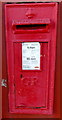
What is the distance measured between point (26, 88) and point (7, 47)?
23.3 inches

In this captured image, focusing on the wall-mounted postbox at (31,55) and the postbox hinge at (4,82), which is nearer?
the wall-mounted postbox at (31,55)

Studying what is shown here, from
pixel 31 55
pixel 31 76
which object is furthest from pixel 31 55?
pixel 31 76

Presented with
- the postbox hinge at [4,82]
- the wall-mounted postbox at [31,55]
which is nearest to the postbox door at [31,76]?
the wall-mounted postbox at [31,55]

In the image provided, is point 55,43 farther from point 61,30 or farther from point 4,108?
point 4,108

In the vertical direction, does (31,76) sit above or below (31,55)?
below

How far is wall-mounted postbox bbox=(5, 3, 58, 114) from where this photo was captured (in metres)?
1.95

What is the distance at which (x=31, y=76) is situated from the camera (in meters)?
2.06

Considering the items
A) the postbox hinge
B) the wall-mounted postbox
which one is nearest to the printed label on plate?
the wall-mounted postbox

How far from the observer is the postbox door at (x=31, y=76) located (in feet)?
6.61

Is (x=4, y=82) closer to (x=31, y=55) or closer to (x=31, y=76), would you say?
(x=31, y=76)

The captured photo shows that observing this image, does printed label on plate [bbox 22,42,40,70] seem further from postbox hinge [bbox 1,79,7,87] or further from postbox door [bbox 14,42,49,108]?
postbox hinge [bbox 1,79,7,87]

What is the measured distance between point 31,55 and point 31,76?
28cm

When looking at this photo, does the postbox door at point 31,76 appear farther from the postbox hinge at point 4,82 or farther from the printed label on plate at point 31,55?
the postbox hinge at point 4,82

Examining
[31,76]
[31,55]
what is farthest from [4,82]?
[31,55]
